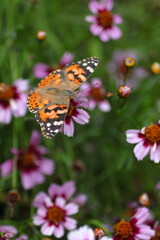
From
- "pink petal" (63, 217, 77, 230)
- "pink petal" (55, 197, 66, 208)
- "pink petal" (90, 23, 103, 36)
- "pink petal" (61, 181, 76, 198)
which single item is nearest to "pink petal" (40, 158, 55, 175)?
"pink petal" (61, 181, 76, 198)

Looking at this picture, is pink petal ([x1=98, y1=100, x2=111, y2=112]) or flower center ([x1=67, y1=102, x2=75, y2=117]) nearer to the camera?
flower center ([x1=67, y1=102, x2=75, y2=117])

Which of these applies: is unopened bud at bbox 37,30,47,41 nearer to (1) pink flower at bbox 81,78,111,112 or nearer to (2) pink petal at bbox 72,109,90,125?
(1) pink flower at bbox 81,78,111,112

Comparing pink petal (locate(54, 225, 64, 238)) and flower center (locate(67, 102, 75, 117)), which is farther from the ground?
flower center (locate(67, 102, 75, 117))

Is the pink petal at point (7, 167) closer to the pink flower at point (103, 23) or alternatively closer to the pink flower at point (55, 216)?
the pink flower at point (55, 216)

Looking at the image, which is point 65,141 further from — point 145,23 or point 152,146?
point 145,23

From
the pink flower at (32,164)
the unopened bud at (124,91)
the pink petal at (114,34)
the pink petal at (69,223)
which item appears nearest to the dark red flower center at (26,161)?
the pink flower at (32,164)

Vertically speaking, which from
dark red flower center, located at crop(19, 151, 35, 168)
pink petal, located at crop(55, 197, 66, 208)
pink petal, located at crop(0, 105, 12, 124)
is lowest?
pink petal, located at crop(55, 197, 66, 208)
